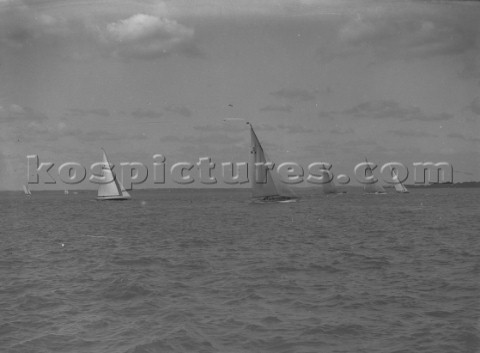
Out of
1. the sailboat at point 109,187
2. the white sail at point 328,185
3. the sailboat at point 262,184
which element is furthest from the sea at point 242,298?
the white sail at point 328,185

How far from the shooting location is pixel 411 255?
87.9 ft

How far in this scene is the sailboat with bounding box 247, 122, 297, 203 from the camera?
66.2m

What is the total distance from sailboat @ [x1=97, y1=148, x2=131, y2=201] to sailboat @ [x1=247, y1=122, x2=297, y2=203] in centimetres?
3164

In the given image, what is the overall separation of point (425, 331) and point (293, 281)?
22.7ft

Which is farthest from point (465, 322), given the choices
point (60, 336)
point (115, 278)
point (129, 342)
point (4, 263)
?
point (4, 263)

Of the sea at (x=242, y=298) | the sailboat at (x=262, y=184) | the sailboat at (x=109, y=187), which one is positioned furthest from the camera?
the sailboat at (x=109, y=187)

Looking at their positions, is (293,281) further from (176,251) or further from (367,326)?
(176,251)

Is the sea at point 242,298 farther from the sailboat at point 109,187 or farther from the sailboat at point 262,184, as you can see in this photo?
the sailboat at point 109,187

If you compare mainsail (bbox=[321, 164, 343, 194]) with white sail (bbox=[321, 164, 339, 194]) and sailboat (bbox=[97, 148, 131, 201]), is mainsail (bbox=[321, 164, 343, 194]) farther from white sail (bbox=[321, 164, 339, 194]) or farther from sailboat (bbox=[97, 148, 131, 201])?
sailboat (bbox=[97, 148, 131, 201])

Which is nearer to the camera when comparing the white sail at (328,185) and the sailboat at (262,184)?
the sailboat at (262,184)

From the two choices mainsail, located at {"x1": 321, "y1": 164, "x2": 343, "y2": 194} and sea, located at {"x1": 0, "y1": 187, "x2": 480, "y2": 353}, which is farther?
mainsail, located at {"x1": 321, "y1": 164, "x2": 343, "y2": 194}

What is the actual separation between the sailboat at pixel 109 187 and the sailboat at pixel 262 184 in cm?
3164

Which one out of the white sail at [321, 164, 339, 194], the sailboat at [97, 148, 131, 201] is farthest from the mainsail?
the sailboat at [97, 148, 131, 201]

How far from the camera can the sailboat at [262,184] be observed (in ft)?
217
